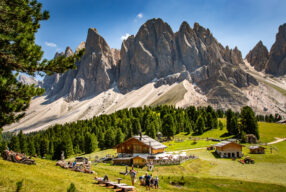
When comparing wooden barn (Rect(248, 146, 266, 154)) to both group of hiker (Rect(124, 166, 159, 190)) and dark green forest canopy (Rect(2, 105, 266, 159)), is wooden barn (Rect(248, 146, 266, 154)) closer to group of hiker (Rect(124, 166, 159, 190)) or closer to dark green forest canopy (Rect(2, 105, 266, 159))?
dark green forest canopy (Rect(2, 105, 266, 159))

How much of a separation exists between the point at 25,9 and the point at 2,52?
4407mm

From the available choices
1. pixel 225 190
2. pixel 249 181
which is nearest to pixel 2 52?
pixel 225 190

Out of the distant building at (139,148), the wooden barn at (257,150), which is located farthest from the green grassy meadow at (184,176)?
the distant building at (139,148)

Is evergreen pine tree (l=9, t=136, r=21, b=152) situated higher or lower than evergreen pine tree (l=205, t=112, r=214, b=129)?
lower

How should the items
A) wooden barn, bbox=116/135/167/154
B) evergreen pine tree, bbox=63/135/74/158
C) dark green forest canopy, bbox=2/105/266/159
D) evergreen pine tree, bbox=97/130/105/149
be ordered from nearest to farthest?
wooden barn, bbox=116/135/167/154 → evergreen pine tree, bbox=63/135/74/158 → dark green forest canopy, bbox=2/105/266/159 → evergreen pine tree, bbox=97/130/105/149

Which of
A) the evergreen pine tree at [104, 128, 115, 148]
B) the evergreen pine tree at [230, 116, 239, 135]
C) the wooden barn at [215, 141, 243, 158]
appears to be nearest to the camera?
the wooden barn at [215, 141, 243, 158]

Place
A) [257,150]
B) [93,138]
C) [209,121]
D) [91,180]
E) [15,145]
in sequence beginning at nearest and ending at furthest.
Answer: [91,180]
[257,150]
[15,145]
[93,138]
[209,121]

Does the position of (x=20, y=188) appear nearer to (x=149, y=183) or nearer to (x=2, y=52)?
(x=2, y=52)

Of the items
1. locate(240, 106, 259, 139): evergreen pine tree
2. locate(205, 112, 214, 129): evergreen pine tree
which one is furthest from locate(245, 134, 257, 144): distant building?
locate(205, 112, 214, 129): evergreen pine tree

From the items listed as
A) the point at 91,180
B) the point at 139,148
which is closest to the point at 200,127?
the point at 139,148

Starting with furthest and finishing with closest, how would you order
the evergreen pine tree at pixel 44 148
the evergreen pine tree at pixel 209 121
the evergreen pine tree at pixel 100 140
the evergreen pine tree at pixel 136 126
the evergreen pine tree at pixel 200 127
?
the evergreen pine tree at pixel 209 121 < the evergreen pine tree at pixel 136 126 < the evergreen pine tree at pixel 200 127 < the evergreen pine tree at pixel 100 140 < the evergreen pine tree at pixel 44 148

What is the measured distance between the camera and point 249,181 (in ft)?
103

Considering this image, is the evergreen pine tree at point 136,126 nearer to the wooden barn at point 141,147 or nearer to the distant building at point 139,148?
the distant building at point 139,148

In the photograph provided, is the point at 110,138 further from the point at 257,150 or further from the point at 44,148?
the point at 257,150
